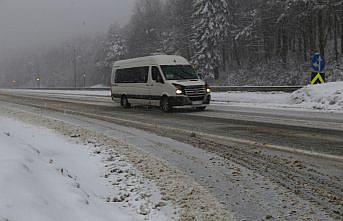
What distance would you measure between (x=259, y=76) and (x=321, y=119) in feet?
116

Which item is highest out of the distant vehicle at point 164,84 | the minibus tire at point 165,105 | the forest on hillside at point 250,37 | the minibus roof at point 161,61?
the forest on hillside at point 250,37

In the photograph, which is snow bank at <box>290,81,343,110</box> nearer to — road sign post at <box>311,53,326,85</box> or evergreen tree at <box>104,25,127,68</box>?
road sign post at <box>311,53,326,85</box>

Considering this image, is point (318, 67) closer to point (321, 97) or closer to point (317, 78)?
point (317, 78)

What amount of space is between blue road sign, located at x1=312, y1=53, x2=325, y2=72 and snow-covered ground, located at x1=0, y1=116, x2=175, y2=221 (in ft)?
44.6

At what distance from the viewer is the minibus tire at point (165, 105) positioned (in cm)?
1502

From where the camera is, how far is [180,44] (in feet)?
188

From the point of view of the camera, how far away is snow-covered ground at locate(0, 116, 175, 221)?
133 inches

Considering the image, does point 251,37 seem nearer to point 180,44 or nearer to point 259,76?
point 259,76

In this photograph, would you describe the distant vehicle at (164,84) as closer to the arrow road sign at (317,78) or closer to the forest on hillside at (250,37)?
the arrow road sign at (317,78)

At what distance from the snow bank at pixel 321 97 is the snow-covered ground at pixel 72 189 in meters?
11.3

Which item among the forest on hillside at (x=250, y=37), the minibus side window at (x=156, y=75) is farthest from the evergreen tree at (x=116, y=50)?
the minibus side window at (x=156, y=75)

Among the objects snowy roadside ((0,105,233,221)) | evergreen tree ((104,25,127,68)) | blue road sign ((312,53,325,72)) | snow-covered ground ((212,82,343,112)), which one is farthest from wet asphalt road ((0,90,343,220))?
evergreen tree ((104,25,127,68))

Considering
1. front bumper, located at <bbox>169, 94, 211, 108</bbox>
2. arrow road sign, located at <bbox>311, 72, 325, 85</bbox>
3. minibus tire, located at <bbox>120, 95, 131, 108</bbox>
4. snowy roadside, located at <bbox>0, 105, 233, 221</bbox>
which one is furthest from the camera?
minibus tire, located at <bbox>120, 95, 131, 108</bbox>

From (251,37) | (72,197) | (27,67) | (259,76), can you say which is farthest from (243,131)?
(27,67)
